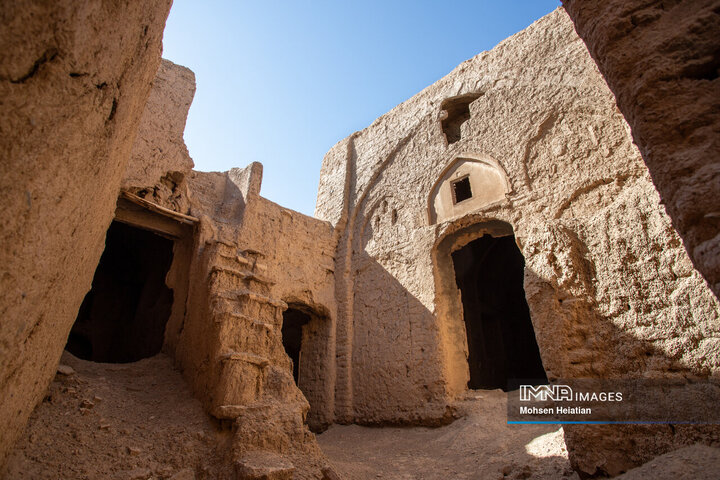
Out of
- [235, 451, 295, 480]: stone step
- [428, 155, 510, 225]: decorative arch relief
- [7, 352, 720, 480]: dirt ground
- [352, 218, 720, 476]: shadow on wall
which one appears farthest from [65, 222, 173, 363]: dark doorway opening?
[235, 451, 295, 480]: stone step

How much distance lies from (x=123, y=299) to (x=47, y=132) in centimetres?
1183

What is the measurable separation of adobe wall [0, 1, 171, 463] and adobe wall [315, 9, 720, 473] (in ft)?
14.7

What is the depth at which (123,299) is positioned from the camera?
1138 cm

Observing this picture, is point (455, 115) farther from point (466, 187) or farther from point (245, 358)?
point (245, 358)

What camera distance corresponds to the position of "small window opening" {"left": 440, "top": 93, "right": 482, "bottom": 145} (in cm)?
897

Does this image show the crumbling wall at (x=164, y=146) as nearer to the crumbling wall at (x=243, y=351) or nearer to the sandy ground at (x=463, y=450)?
the crumbling wall at (x=243, y=351)

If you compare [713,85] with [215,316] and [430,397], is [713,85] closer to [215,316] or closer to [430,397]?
[215,316]

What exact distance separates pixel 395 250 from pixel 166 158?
14.8ft

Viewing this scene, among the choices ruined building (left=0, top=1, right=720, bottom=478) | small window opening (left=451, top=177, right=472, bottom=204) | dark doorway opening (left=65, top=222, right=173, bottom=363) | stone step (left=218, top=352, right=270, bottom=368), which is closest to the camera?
ruined building (left=0, top=1, right=720, bottom=478)

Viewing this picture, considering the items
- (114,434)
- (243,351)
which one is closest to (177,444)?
(114,434)

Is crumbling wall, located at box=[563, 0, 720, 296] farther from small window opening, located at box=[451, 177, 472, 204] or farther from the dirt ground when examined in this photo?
small window opening, located at box=[451, 177, 472, 204]

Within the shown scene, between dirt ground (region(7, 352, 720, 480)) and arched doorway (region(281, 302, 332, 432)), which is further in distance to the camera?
arched doorway (region(281, 302, 332, 432))

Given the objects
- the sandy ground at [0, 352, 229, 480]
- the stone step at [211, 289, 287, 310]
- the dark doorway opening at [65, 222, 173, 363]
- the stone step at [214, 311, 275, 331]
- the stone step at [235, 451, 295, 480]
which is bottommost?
the stone step at [235, 451, 295, 480]

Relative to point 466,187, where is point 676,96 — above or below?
below
